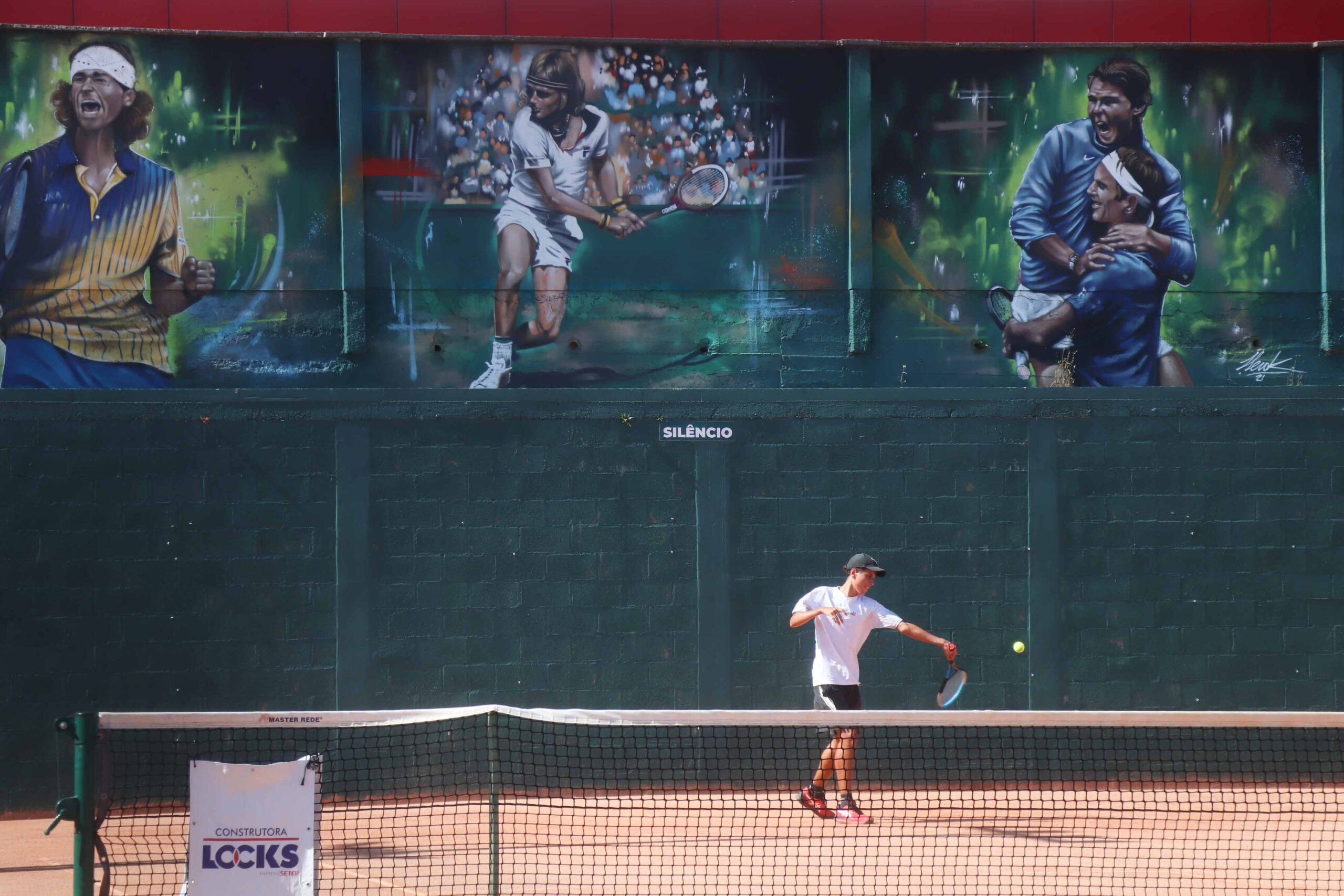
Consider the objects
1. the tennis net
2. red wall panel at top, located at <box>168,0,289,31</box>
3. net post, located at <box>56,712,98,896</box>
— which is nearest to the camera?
net post, located at <box>56,712,98,896</box>

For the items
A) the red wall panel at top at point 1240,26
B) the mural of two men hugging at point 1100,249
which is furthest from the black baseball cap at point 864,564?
the red wall panel at top at point 1240,26

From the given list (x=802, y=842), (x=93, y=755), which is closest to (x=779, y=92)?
(x=802, y=842)

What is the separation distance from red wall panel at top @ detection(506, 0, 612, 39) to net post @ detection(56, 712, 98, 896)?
645cm

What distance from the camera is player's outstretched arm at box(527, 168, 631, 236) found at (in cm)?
1062

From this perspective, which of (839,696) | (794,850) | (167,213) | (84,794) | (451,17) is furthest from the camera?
(451,17)

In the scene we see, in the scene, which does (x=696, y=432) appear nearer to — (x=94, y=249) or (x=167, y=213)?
(x=167, y=213)

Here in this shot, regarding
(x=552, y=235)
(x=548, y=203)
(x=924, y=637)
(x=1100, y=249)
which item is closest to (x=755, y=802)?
(x=924, y=637)

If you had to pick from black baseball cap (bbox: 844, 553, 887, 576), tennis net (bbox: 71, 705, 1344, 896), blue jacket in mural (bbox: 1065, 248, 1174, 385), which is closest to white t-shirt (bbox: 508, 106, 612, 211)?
black baseball cap (bbox: 844, 553, 887, 576)

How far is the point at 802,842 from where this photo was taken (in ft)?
27.8

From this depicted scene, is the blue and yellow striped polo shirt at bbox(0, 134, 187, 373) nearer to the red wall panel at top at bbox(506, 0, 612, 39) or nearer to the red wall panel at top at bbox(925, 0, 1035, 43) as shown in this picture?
the red wall panel at top at bbox(506, 0, 612, 39)

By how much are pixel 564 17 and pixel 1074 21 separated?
13.3 ft

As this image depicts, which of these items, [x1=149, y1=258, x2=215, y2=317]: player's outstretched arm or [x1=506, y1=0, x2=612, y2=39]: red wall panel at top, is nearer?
[x1=149, y1=258, x2=215, y2=317]: player's outstretched arm

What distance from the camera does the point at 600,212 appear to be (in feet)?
35.0

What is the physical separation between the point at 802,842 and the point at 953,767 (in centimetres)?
232
